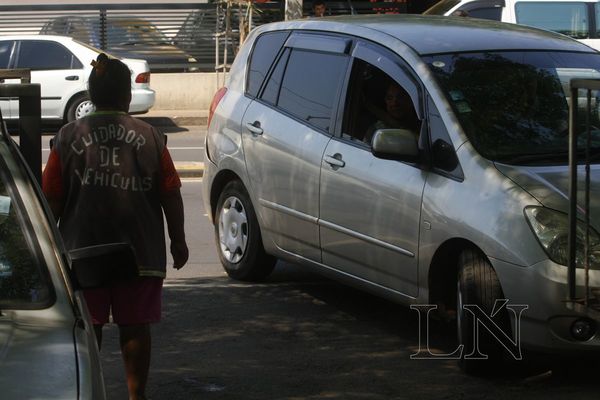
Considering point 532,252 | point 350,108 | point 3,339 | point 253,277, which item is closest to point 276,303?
point 253,277

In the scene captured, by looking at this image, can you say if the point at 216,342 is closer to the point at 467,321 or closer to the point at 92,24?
the point at 467,321

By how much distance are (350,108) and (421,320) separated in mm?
1401

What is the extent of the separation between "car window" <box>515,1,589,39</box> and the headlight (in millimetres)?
12565

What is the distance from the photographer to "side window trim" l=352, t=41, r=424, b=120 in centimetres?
689

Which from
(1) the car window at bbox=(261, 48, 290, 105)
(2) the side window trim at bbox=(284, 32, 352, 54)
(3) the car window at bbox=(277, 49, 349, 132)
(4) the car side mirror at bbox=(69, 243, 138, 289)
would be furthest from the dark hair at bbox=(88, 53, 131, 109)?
(1) the car window at bbox=(261, 48, 290, 105)

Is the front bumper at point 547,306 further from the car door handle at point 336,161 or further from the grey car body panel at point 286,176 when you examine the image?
the grey car body panel at point 286,176

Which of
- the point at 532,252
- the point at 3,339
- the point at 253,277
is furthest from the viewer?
the point at 253,277

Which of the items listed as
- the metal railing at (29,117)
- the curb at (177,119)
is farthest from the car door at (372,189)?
the curb at (177,119)

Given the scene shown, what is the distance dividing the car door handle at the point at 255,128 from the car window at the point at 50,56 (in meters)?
11.9

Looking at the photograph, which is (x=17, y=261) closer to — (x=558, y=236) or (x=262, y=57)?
(x=558, y=236)

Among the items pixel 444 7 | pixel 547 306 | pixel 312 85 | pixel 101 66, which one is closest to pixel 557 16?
pixel 444 7

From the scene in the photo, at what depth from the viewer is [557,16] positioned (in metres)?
18.4

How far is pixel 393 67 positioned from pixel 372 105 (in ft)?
1.07

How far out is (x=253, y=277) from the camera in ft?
28.0
